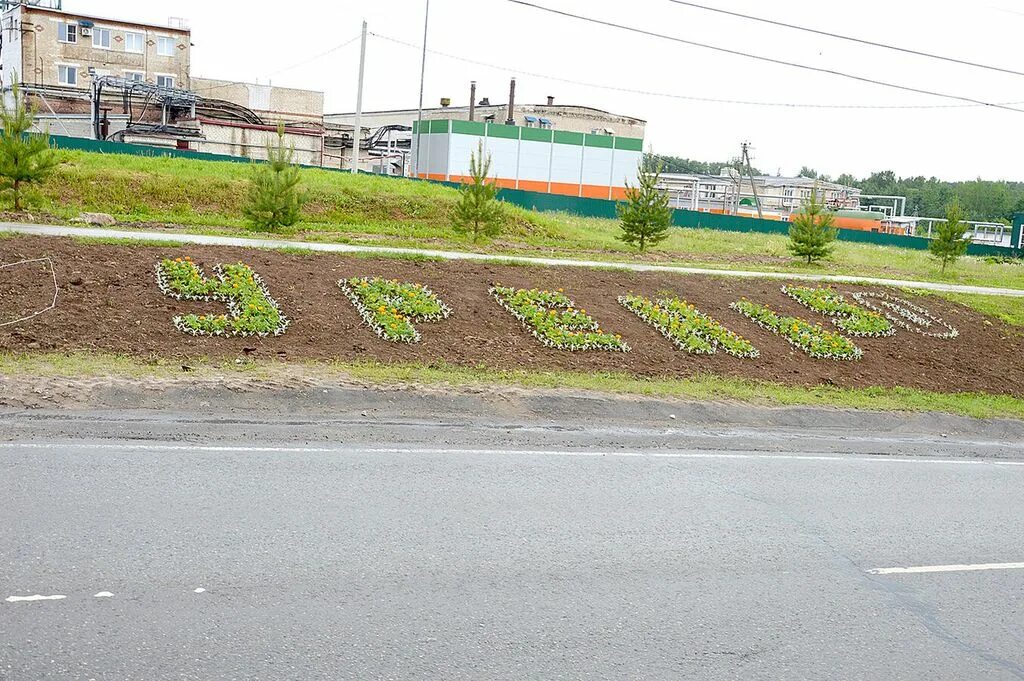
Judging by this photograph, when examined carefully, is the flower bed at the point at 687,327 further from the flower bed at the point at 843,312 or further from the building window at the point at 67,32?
the building window at the point at 67,32

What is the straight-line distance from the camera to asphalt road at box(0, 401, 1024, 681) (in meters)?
4.53

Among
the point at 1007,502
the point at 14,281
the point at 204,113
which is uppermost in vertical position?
the point at 204,113

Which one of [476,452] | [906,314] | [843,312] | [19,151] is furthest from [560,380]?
[19,151]

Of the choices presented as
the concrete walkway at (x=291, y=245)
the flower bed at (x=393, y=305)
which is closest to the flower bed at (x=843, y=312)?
the concrete walkway at (x=291, y=245)

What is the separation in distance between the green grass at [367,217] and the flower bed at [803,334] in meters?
6.26

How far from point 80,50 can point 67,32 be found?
1.27 meters

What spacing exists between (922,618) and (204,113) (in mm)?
60862

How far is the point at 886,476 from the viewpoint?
9.01 metres

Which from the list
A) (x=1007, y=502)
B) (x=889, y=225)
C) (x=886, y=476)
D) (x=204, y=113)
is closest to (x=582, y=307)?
(x=886, y=476)

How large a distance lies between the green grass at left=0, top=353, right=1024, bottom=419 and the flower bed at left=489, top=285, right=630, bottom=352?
90cm

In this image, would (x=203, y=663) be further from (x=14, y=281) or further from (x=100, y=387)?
(x=14, y=281)

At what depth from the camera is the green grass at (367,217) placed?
74.9 ft

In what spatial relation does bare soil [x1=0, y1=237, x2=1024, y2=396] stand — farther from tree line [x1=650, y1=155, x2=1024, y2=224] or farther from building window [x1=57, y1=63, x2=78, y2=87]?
tree line [x1=650, y1=155, x2=1024, y2=224]

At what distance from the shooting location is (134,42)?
63.3 metres
